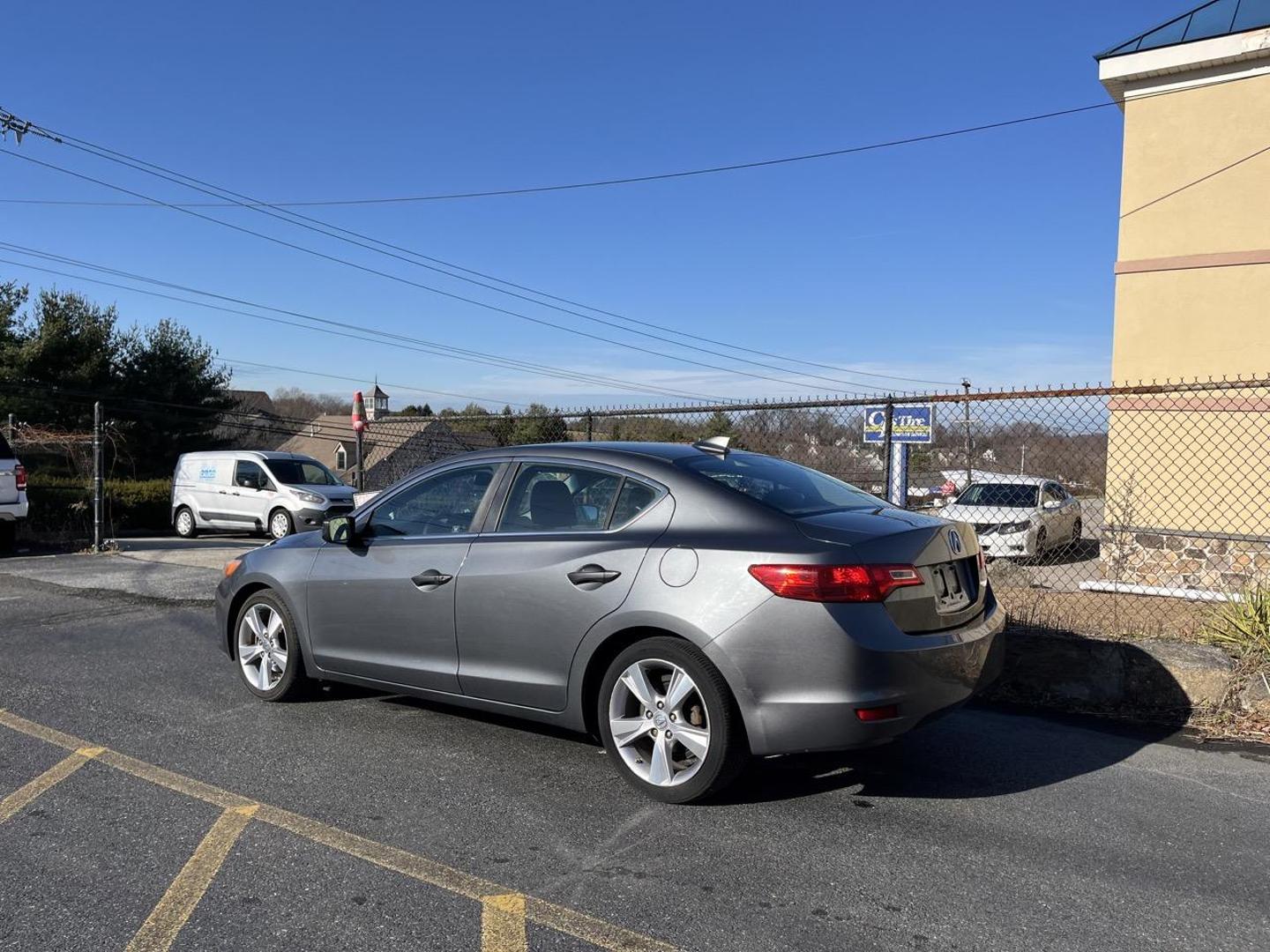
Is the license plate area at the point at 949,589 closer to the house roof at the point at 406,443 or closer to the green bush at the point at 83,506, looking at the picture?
the house roof at the point at 406,443

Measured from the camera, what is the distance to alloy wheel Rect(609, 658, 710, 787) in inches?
155

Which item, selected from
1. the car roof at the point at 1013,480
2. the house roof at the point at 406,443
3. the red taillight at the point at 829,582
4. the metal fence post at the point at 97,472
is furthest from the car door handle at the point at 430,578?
the metal fence post at the point at 97,472

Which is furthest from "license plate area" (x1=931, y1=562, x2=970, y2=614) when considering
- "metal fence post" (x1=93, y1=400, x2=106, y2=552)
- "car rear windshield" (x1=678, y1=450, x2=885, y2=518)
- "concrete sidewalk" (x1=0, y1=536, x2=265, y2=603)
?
"metal fence post" (x1=93, y1=400, x2=106, y2=552)

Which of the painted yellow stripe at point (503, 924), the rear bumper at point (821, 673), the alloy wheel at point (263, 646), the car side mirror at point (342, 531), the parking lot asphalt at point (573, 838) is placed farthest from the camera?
the alloy wheel at point (263, 646)

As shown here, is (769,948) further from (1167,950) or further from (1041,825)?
(1041,825)

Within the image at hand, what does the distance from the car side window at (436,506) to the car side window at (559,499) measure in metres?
0.23

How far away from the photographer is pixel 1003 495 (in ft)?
44.4

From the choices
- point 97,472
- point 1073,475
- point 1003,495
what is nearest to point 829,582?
point 1073,475

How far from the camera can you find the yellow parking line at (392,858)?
2916mm

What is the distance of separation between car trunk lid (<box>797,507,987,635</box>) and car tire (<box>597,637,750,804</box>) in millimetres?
752

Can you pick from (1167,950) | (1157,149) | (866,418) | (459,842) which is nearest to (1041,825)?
(1167,950)

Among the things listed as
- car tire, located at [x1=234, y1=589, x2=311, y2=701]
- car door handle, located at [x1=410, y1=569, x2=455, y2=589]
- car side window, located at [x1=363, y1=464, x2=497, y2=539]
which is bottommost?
car tire, located at [x1=234, y1=589, x2=311, y2=701]

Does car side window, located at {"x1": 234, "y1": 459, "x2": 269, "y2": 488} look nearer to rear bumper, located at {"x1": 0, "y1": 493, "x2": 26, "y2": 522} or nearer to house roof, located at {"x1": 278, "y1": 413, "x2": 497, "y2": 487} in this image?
house roof, located at {"x1": 278, "y1": 413, "x2": 497, "y2": 487}

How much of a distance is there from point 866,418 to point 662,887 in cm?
508
